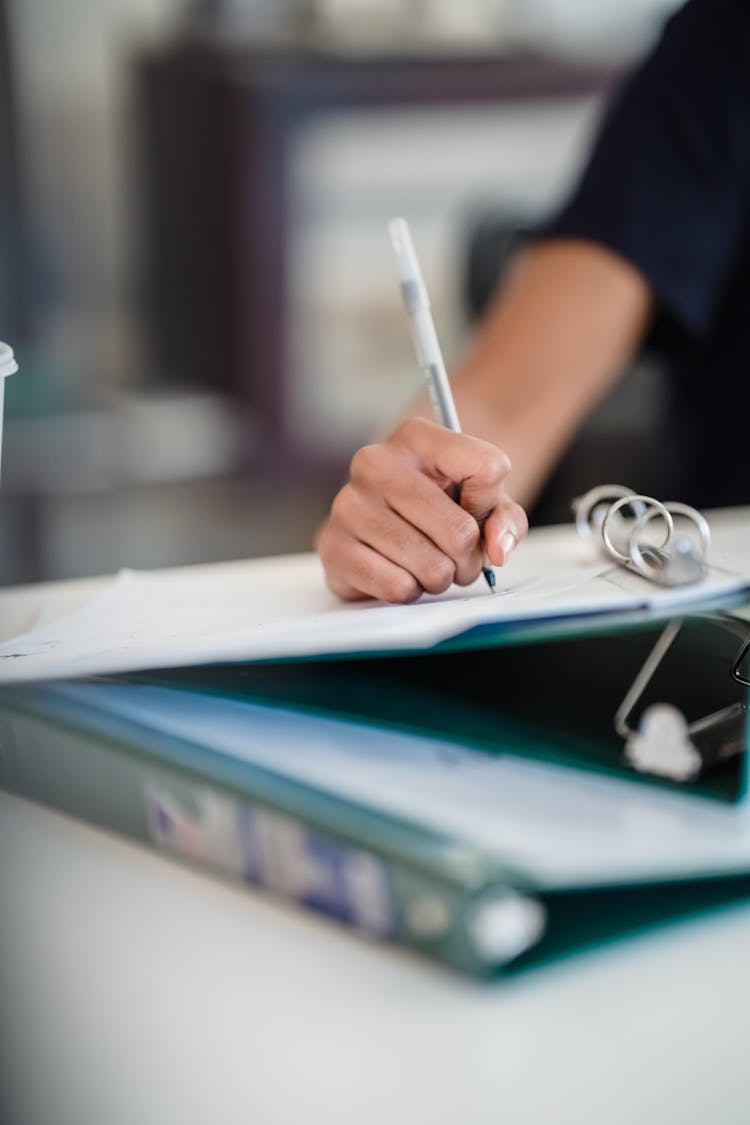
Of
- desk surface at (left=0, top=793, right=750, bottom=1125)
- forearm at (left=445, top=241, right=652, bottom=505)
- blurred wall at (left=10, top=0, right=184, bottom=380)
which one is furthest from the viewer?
blurred wall at (left=10, top=0, right=184, bottom=380)

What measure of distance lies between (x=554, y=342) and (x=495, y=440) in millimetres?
168

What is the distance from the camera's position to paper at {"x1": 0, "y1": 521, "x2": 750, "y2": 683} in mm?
322

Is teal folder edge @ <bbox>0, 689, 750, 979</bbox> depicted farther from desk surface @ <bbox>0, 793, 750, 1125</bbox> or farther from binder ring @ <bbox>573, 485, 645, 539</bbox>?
binder ring @ <bbox>573, 485, 645, 539</bbox>

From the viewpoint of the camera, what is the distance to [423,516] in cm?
40

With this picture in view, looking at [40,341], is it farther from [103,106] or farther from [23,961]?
[23,961]

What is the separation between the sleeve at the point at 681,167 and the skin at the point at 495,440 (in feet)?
0.06

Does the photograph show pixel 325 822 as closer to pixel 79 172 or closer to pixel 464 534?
pixel 464 534

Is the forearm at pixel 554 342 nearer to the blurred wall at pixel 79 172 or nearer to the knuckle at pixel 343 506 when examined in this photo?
the knuckle at pixel 343 506

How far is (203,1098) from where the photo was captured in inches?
10.5

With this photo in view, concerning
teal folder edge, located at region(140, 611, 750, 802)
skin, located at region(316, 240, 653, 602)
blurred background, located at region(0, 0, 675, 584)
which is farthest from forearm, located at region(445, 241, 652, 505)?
blurred background, located at region(0, 0, 675, 584)

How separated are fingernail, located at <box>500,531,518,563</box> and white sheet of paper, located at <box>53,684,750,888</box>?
2.8 inches

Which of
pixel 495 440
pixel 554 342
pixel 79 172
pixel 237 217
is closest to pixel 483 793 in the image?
pixel 495 440

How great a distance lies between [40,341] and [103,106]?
1.35 ft

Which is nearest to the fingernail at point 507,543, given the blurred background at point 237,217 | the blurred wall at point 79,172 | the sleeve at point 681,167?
the sleeve at point 681,167
